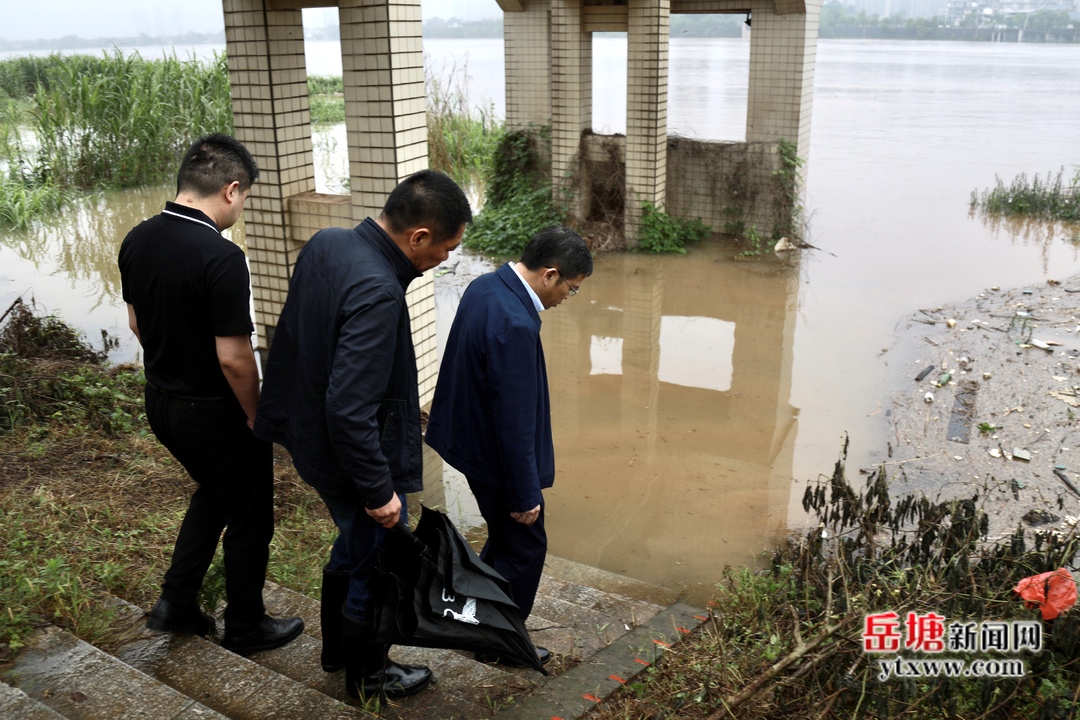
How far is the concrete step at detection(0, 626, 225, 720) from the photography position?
7.91 feet

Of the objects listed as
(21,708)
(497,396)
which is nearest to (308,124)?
(497,396)

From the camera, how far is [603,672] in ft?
9.87

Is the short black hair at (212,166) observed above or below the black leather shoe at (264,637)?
above

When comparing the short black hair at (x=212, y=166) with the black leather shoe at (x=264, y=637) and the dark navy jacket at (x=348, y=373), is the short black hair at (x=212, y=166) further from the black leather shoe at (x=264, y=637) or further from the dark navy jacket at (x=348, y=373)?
the black leather shoe at (x=264, y=637)

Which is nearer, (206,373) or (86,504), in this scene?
(206,373)

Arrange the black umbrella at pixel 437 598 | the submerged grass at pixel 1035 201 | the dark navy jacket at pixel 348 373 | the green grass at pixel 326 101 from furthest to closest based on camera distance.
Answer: the green grass at pixel 326 101
the submerged grass at pixel 1035 201
the black umbrella at pixel 437 598
the dark navy jacket at pixel 348 373

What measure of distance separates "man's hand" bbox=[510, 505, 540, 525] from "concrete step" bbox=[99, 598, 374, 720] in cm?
79

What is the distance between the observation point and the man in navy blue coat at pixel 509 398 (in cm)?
284

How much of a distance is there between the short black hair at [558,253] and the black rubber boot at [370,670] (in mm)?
1297

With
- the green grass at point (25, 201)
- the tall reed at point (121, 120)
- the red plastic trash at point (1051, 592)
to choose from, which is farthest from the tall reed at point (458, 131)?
the red plastic trash at point (1051, 592)

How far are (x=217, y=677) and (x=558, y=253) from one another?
5.74 ft

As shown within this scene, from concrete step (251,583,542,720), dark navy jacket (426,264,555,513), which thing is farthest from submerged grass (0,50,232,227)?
dark navy jacket (426,264,555,513)

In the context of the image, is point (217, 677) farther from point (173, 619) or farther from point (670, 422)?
point (670, 422)

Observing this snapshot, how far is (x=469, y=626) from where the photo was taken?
102 inches
